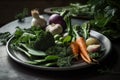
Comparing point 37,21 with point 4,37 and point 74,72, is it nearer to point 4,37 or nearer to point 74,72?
point 4,37

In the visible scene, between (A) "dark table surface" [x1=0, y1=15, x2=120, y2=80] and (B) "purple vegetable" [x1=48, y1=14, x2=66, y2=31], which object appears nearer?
(A) "dark table surface" [x1=0, y1=15, x2=120, y2=80]

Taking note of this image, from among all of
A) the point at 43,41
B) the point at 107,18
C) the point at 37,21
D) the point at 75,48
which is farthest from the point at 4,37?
the point at 107,18

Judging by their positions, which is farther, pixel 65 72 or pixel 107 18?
pixel 107 18

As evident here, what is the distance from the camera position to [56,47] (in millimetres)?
1028

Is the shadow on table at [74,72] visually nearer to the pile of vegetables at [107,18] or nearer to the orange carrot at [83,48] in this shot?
the orange carrot at [83,48]

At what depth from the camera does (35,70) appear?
961mm

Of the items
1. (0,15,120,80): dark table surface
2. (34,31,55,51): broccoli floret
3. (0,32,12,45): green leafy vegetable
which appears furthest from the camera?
(0,32,12,45): green leafy vegetable

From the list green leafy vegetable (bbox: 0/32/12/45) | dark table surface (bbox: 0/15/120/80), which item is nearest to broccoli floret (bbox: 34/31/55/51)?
dark table surface (bbox: 0/15/120/80)

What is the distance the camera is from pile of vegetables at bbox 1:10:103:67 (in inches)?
37.9

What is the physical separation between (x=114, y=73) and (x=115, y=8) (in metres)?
0.42

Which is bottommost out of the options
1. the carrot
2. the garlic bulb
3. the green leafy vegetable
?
the carrot

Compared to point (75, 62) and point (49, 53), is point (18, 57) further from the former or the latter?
point (75, 62)

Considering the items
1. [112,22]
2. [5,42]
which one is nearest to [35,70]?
[5,42]

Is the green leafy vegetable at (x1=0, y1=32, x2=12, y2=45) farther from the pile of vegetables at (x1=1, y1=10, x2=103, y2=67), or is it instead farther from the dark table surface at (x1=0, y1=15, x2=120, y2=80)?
the dark table surface at (x1=0, y1=15, x2=120, y2=80)
